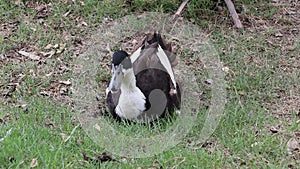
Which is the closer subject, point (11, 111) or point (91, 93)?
point (11, 111)

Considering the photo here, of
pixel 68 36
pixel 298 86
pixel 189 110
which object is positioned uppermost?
pixel 68 36

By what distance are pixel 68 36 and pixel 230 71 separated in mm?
1987

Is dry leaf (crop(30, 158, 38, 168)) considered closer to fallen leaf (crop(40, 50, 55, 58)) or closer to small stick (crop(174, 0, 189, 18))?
fallen leaf (crop(40, 50, 55, 58))

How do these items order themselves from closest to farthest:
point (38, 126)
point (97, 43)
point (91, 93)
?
1. point (38, 126)
2. point (91, 93)
3. point (97, 43)

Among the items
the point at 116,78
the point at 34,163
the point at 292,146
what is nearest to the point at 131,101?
the point at 116,78

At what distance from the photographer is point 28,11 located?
267 inches

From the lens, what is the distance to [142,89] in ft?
15.5

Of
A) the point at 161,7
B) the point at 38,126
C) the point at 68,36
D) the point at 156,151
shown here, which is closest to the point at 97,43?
the point at 68,36

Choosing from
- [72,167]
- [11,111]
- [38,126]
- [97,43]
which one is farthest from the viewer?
[97,43]

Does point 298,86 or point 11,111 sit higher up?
point 11,111

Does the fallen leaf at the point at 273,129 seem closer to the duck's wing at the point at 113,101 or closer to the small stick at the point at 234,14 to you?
the duck's wing at the point at 113,101

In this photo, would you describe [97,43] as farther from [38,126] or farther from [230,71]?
[38,126]

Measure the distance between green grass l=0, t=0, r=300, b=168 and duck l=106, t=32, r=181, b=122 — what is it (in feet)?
0.52

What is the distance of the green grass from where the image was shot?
3.99 m
